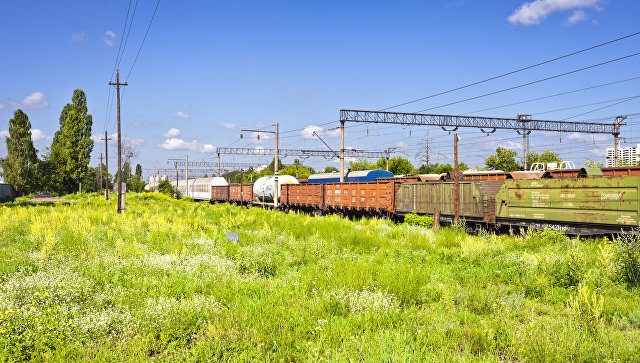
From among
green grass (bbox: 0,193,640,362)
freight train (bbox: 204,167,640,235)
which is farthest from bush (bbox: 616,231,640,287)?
freight train (bbox: 204,167,640,235)

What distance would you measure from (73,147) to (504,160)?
68122 mm

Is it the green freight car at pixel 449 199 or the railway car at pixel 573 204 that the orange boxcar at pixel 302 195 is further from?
the railway car at pixel 573 204

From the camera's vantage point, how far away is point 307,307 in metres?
5.89

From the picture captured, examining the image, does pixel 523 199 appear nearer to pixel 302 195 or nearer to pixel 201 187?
pixel 302 195

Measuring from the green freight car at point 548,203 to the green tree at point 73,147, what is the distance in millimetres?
65535

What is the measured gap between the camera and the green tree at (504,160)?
5291 centimetres

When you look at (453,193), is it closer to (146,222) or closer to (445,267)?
(445,267)

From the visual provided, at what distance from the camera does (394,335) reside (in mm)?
4891

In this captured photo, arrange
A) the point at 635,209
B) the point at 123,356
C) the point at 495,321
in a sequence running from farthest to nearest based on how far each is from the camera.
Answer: the point at 635,209
the point at 495,321
the point at 123,356

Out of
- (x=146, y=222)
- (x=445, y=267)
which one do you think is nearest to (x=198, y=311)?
(x=445, y=267)

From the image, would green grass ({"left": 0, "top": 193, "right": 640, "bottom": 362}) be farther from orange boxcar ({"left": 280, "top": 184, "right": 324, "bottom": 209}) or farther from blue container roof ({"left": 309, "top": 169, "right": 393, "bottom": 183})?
blue container roof ({"left": 309, "top": 169, "right": 393, "bottom": 183})

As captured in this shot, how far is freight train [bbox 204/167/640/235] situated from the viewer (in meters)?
12.1

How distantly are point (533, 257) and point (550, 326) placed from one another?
176 inches

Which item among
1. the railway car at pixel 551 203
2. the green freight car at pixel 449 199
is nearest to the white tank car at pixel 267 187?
the green freight car at pixel 449 199
